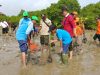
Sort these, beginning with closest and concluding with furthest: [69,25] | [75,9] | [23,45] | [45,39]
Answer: [23,45] → [69,25] → [45,39] → [75,9]

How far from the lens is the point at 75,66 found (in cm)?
1026

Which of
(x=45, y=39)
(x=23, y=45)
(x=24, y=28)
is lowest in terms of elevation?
(x=23, y=45)

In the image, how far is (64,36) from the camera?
33.1ft

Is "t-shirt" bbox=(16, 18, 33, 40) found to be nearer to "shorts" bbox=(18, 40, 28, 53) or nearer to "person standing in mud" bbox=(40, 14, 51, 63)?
"shorts" bbox=(18, 40, 28, 53)

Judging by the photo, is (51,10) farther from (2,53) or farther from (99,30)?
(2,53)

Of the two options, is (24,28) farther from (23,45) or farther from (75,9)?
(75,9)

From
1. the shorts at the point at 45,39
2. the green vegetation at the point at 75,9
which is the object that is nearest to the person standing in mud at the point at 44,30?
the shorts at the point at 45,39

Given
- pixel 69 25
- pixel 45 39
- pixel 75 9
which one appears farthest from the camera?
pixel 75 9

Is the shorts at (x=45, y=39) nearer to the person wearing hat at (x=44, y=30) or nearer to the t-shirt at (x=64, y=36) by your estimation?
the person wearing hat at (x=44, y=30)

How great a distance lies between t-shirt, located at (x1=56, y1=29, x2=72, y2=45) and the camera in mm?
9923

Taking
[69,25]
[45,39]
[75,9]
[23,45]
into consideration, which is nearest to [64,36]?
[69,25]

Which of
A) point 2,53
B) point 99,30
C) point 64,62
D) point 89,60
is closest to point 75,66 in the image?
point 64,62

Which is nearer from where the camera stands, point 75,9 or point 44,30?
point 44,30

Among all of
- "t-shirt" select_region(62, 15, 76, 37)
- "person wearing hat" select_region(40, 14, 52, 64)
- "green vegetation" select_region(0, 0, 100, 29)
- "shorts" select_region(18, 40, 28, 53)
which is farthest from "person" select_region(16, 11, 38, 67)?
"green vegetation" select_region(0, 0, 100, 29)
